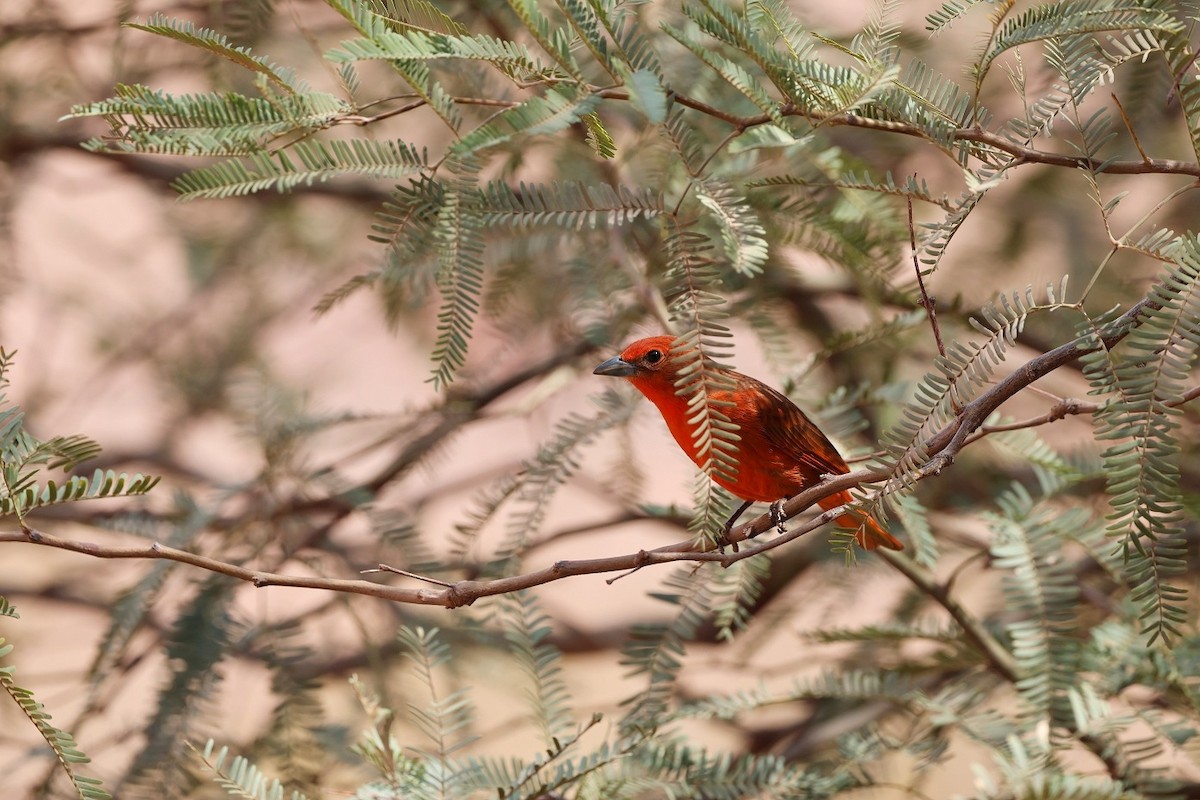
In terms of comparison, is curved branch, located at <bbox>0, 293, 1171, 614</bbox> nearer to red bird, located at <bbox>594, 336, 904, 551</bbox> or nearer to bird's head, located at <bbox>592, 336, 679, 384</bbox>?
red bird, located at <bbox>594, 336, 904, 551</bbox>

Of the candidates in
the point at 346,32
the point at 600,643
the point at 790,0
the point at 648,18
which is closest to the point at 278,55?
the point at 346,32

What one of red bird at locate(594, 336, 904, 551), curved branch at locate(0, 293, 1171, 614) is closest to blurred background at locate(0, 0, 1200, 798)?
red bird at locate(594, 336, 904, 551)

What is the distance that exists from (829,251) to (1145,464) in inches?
53.7

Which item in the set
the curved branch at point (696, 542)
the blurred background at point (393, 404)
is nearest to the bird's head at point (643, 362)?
the blurred background at point (393, 404)

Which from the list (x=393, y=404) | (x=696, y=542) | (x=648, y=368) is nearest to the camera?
(x=696, y=542)

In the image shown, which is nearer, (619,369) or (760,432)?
(760,432)

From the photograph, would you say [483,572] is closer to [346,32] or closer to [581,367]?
[581,367]

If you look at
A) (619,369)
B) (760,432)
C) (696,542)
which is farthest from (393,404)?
(696,542)

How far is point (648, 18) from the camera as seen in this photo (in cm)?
306

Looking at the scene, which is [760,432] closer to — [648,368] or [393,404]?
[648,368]

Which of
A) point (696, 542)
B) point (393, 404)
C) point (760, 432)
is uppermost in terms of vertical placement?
point (393, 404)

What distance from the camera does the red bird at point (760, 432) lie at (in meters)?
2.16

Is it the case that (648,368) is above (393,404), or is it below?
below

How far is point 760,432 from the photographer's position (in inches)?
85.8
